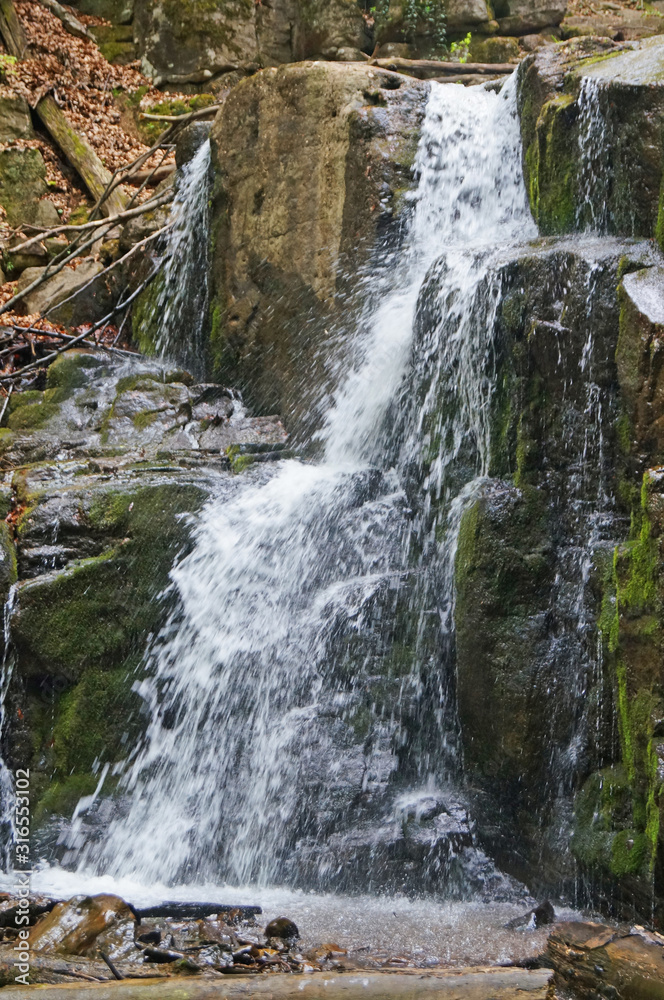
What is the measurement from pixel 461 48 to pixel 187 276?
5.68 m

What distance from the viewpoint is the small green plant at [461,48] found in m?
11.9

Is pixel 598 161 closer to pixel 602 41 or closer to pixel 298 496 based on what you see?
pixel 602 41

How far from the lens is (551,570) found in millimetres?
4613

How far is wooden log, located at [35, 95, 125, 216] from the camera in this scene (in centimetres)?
1288

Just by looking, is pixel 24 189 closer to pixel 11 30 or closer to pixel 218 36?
pixel 11 30

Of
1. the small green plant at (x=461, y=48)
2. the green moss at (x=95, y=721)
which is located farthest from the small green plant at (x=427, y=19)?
the green moss at (x=95, y=721)

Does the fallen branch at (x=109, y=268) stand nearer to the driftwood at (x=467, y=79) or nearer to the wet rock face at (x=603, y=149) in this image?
the driftwood at (x=467, y=79)

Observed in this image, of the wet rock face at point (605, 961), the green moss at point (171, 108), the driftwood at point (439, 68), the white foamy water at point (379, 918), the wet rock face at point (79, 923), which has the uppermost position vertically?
the green moss at point (171, 108)

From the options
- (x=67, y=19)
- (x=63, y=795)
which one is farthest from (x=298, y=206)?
(x=67, y=19)

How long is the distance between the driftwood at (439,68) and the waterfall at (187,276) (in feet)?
8.41

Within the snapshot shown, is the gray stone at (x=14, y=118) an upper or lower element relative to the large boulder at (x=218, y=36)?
lower

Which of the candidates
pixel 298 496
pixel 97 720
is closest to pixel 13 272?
pixel 298 496

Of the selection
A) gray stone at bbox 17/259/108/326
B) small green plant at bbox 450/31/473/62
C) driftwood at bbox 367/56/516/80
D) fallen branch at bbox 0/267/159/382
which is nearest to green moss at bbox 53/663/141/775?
fallen branch at bbox 0/267/159/382

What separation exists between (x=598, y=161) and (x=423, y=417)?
199 centimetres
